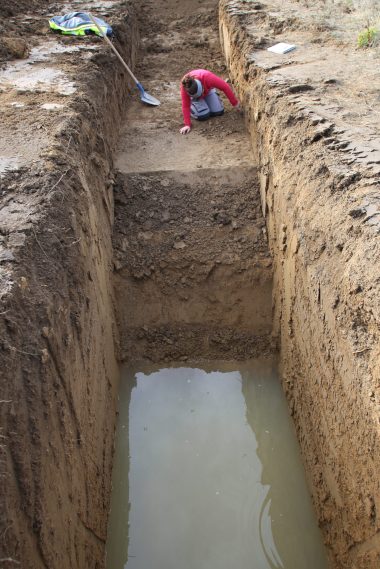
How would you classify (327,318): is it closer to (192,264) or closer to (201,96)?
(192,264)

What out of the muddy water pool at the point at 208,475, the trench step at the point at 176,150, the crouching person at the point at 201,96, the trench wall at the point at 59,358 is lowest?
the muddy water pool at the point at 208,475

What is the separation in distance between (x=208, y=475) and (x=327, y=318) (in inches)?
66.3

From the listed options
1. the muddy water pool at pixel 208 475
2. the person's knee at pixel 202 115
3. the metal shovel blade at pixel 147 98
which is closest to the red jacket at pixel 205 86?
the person's knee at pixel 202 115

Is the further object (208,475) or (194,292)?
(194,292)

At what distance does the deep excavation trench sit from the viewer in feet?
9.66

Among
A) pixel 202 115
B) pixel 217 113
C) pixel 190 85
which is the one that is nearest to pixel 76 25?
pixel 190 85

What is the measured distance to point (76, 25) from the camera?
24.5 feet

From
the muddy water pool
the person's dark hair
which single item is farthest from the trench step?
the muddy water pool

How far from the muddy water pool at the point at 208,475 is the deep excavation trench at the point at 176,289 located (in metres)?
0.16

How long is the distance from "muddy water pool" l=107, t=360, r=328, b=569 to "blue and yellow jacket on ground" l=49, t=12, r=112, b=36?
5.16 m

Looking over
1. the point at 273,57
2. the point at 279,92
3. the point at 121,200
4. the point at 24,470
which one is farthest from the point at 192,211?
the point at 24,470

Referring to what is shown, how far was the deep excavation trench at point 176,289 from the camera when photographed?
2.94 metres

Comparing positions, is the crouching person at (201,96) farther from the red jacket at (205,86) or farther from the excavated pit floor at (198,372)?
the excavated pit floor at (198,372)

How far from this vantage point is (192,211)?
5574 mm
